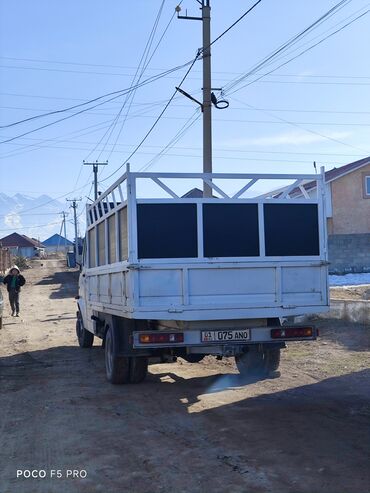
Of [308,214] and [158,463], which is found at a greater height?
[308,214]

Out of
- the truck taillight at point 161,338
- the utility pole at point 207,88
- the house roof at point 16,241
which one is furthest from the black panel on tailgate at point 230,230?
the house roof at point 16,241

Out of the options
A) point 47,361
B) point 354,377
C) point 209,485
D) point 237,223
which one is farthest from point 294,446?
point 47,361

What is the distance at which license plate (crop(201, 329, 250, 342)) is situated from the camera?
7336 mm

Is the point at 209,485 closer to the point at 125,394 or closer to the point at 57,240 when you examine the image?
the point at 125,394

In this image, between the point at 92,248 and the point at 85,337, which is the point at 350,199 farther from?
the point at 92,248

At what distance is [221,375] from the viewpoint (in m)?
9.17

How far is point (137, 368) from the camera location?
331 inches

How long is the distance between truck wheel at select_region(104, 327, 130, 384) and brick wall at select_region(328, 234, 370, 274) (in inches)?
887

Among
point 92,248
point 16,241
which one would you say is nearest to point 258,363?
A: point 92,248

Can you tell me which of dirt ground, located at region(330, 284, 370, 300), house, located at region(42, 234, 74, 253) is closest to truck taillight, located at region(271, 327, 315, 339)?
dirt ground, located at region(330, 284, 370, 300)

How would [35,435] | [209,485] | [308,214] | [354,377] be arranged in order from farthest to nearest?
[354,377] → [308,214] → [35,435] → [209,485]

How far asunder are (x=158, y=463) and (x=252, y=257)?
317cm

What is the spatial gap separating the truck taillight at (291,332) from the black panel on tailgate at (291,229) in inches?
38.3

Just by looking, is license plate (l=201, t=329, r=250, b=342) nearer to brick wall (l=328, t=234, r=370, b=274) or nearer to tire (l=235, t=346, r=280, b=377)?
tire (l=235, t=346, r=280, b=377)
